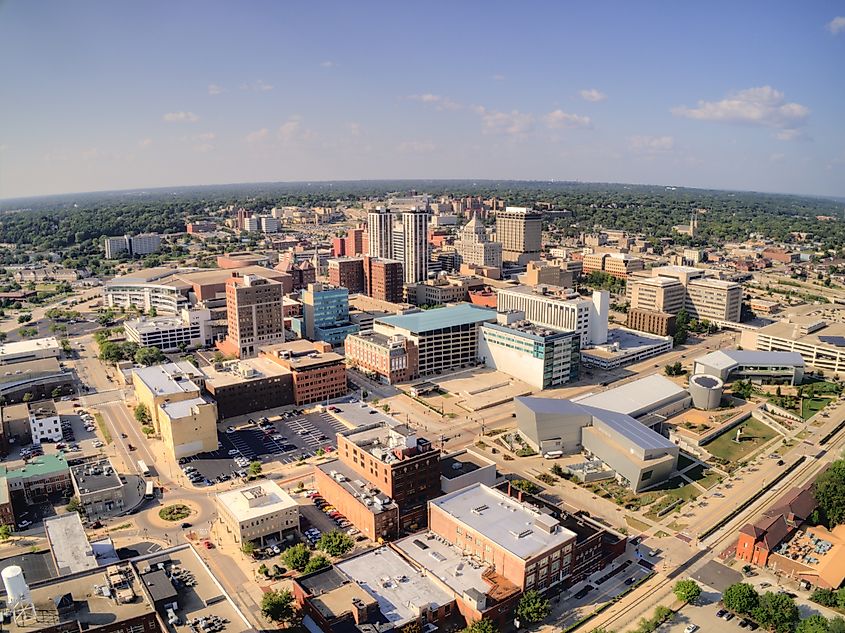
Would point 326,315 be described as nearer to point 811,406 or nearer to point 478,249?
point 478,249

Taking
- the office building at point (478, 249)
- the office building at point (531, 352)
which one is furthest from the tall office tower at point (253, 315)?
the office building at point (478, 249)

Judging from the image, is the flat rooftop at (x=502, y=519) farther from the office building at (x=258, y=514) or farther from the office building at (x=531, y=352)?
the office building at (x=531, y=352)

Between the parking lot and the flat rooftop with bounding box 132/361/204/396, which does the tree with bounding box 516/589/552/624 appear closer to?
the parking lot

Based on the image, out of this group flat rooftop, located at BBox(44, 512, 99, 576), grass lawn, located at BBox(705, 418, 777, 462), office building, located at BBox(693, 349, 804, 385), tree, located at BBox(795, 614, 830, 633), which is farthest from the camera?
office building, located at BBox(693, 349, 804, 385)

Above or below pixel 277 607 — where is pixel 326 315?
above

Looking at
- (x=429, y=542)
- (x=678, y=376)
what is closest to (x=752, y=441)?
(x=678, y=376)

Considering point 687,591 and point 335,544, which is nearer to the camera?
point 687,591

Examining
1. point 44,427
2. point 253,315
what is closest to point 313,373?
point 253,315

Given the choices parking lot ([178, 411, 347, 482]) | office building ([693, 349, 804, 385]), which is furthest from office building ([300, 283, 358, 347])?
office building ([693, 349, 804, 385])
